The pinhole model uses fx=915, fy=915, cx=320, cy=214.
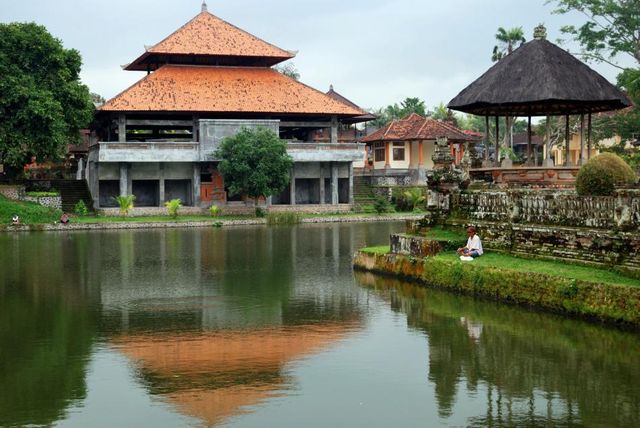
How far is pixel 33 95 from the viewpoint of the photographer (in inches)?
1893

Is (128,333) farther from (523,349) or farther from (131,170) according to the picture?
(131,170)

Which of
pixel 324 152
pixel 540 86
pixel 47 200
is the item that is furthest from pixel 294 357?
pixel 324 152

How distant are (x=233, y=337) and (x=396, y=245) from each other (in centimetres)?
881

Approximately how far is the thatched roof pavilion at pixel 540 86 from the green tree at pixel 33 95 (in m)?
29.5

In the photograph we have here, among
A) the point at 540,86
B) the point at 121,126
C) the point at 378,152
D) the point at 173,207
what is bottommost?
the point at 173,207

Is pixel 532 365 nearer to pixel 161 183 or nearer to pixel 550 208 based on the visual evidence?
pixel 550 208

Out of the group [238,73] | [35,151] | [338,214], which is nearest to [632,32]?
[338,214]

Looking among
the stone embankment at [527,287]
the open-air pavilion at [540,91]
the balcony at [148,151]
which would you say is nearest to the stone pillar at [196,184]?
the balcony at [148,151]

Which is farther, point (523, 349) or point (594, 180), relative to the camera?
point (594, 180)

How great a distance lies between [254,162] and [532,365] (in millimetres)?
39223

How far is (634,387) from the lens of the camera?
11.1 meters

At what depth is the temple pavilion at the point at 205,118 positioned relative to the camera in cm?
5307

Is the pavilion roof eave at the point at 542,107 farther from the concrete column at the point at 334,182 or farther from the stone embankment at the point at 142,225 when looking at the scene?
the concrete column at the point at 334,182

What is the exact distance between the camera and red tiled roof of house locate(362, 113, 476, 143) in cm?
6519
